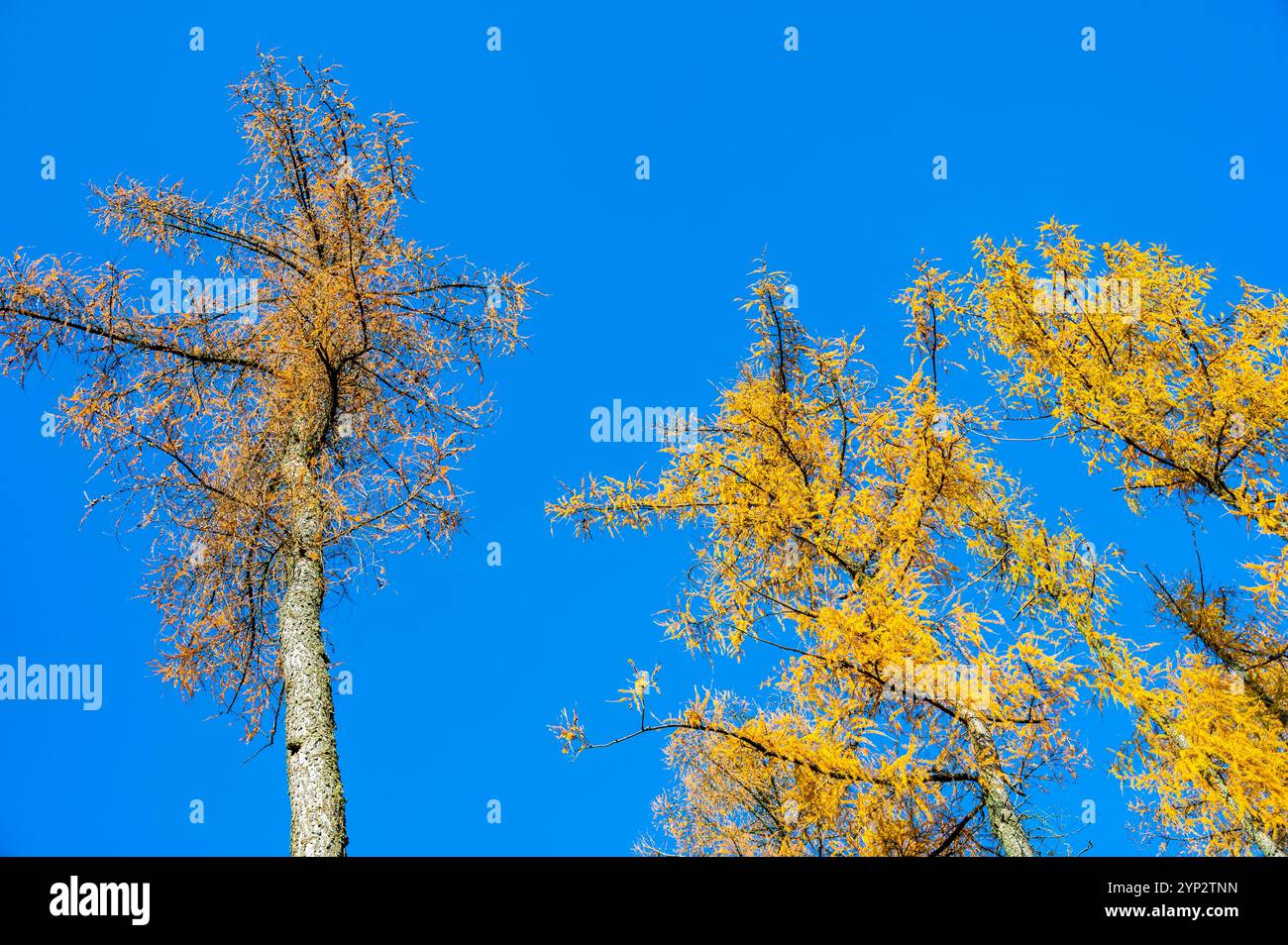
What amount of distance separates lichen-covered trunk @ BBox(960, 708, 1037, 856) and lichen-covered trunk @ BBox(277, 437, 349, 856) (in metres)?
4.36

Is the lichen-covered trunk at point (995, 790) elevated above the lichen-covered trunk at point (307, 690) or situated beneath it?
situated beneath

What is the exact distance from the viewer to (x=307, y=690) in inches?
233

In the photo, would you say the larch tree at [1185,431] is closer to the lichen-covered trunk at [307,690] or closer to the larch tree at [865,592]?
the larch tree at [865,592]

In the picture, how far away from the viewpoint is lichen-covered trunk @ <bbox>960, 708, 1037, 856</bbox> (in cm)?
559

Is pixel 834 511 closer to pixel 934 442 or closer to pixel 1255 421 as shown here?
pixel 934 442

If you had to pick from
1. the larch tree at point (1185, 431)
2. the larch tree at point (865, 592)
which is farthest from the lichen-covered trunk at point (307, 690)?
the larch tree at point (1185, 431)

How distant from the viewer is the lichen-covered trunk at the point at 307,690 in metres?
5.27

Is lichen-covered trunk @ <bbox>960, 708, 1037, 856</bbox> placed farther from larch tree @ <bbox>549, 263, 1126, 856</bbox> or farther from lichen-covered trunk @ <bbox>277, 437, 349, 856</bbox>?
lichen-covered trunk @ <bbox>277, 437, 349, 856</bbox>

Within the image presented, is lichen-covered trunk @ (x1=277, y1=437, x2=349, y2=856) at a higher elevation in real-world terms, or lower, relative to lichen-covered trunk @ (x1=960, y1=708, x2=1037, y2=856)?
higher

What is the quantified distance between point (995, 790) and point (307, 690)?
4.92m

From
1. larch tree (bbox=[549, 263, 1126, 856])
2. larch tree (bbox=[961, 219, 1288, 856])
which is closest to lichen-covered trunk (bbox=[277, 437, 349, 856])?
larch tree (bbox=[549, 263, 1126, 856])

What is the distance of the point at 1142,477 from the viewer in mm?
7984

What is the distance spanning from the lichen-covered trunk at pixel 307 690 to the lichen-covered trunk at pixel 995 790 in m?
4.36
